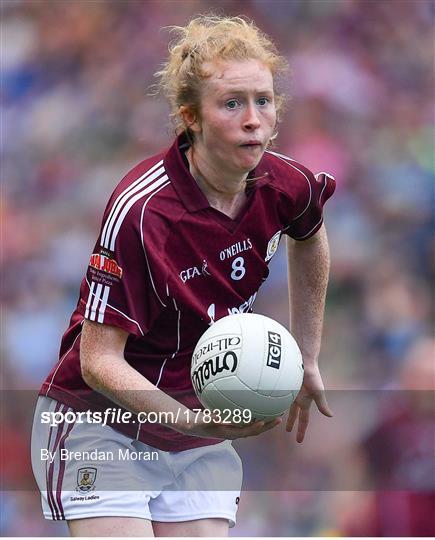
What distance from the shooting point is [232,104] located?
3.23 meters

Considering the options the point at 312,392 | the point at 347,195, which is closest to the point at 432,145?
the point at 347,195

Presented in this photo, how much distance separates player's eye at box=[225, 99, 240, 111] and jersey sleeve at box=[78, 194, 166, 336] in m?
0.45

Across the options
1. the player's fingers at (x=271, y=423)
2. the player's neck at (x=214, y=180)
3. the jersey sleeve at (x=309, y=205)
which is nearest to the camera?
the player's fingers at (x=271, y=423)

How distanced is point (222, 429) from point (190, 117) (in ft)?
3.23

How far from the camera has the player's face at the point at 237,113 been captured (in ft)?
10.5

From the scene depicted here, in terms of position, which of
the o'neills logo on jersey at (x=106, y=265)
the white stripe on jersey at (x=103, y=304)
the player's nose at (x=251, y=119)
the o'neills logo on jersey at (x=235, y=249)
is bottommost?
the white stripe on jersey at (x=103, y=304)

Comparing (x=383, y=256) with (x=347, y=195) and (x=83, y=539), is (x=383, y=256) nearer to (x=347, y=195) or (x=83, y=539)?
(x=347, y=195)

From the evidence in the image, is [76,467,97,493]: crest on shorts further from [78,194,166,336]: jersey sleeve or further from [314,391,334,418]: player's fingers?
[314,391,334,418]: player's fingers

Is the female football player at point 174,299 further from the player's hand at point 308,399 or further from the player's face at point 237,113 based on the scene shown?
the player's hand at point 308,399

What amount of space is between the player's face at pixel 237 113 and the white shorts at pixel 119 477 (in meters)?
0.96

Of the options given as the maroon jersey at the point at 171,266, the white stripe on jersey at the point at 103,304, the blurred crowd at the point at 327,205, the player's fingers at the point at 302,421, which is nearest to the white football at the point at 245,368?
the maroon jersey at the point at 171,266

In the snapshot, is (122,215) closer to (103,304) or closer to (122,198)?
(122,198)

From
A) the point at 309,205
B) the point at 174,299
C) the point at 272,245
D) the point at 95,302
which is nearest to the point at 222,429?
the point at 174,299

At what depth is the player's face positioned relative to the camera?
3195 mm
